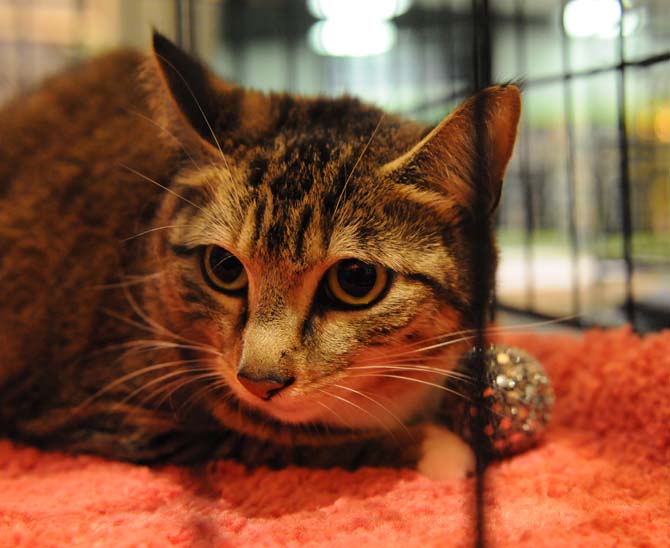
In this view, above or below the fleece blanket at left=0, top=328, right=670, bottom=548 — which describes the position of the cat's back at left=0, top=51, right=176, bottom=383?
above

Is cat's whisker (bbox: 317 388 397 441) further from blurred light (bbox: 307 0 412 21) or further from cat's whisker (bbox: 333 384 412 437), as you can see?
blurred light (bbox: 307 0 412 21)

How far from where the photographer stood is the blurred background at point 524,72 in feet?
6.23

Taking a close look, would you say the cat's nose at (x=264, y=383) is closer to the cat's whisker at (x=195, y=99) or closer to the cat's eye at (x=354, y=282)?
the cat's eye at (x=354, y=282)

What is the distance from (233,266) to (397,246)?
0.91ft

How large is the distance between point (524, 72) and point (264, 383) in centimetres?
131

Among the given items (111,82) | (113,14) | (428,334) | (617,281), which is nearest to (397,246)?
(428,334)

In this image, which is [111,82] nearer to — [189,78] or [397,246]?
[189,78]

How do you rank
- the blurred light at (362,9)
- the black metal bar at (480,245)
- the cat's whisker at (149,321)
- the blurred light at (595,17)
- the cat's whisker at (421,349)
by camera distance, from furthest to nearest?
1. the blurred light at (362,9)
2. the blurred light at (595,17)
3. the cat's whisker at (149,321)
4. the cat's whisker at (421,349)
5. the black metal bar at (480,245)

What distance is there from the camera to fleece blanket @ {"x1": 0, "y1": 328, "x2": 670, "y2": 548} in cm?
74

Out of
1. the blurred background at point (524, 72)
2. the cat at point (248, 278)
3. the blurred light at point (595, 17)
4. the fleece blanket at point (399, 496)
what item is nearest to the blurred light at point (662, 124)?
the blurred background at point (524, 72)

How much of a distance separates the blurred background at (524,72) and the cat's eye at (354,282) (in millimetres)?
775

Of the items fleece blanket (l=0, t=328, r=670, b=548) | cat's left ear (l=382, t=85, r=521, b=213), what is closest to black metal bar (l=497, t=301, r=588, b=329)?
fleece blanket (l=0, t=328, r=670, b=548)

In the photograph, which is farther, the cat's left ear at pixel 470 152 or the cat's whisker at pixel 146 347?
the cat's whisker at pixel 146 347

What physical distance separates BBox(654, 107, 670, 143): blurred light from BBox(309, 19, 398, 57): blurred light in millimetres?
1340
